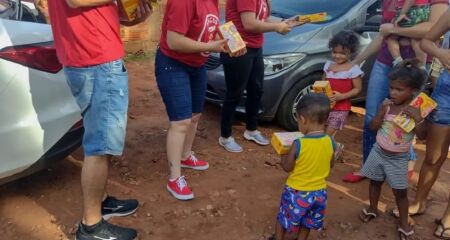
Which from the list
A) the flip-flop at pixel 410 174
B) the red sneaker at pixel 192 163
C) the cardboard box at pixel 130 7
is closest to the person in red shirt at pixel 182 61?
the cardboard box at pixel 130 7

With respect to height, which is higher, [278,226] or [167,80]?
[167,80]

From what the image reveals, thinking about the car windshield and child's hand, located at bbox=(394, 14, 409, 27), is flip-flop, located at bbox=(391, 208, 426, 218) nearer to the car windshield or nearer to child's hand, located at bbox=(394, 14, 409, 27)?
child's hand, located at bbox=(394, 14, 409, 27)

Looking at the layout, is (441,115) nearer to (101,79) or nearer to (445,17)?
(445,17)

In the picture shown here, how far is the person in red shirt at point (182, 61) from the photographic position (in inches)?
128

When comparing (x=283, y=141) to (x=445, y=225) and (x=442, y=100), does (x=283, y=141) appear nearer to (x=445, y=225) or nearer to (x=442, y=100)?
(x=442, y=100)

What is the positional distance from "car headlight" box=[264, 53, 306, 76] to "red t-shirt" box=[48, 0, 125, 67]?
8.02 feet

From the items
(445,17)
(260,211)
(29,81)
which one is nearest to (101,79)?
(29,81)

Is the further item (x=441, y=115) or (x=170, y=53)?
(x=170, y=53)

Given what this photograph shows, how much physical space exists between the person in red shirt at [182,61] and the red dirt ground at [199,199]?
9.7 inches

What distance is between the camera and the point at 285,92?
5082 millimetres

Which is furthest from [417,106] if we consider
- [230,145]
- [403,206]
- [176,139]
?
[230,145]

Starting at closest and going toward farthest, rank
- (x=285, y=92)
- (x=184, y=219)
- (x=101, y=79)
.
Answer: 1. (x=101, y=79)
2. (x=184, y=219)
3. (x=285, y=92)

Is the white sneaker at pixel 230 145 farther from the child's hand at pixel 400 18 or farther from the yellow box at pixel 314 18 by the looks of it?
the child's hand at pixel 400 18

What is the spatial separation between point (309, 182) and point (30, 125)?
5.68ft
